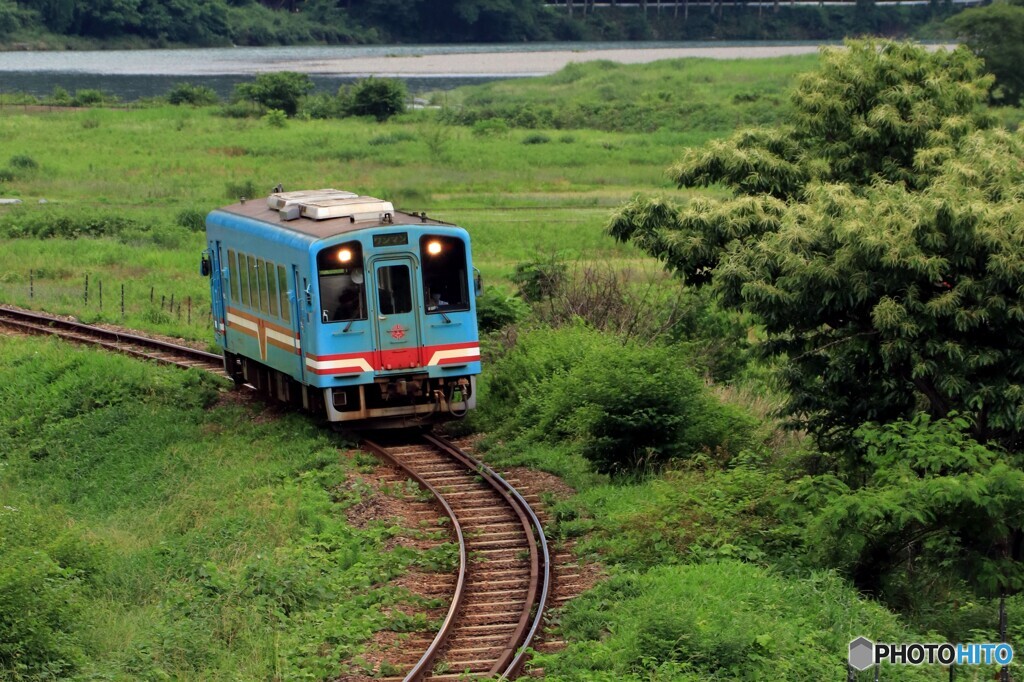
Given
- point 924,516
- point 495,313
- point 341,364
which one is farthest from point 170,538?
point 495,313

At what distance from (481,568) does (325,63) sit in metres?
118

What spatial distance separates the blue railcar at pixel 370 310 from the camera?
1808cm

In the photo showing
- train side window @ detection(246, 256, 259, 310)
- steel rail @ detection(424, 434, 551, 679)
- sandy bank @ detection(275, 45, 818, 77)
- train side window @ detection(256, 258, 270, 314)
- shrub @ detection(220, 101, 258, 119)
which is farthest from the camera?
sandy bank @ detection(275, 45, 818, 77)

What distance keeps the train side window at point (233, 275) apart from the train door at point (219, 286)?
15 cm

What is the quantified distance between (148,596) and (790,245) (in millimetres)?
7804

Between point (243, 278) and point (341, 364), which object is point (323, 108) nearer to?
point (243, 278)

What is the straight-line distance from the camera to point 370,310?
1822 cm

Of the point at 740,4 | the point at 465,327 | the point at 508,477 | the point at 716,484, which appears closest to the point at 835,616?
the point at 716,484

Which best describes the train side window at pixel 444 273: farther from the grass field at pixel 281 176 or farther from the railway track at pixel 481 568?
the grass field at pixel 281 176

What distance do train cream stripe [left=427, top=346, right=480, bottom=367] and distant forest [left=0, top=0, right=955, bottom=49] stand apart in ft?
391

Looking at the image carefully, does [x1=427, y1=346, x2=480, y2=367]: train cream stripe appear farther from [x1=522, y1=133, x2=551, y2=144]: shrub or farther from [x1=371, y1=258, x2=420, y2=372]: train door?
[x1=522, y1=133, x2=551, y2=144]: shrub

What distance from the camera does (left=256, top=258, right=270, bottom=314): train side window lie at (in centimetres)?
1988

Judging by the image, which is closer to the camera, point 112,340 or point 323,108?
point 112,340

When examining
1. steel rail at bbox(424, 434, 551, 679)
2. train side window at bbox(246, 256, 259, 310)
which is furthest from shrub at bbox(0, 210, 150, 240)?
steel rail at bbox(424, 434, 551, 679)
